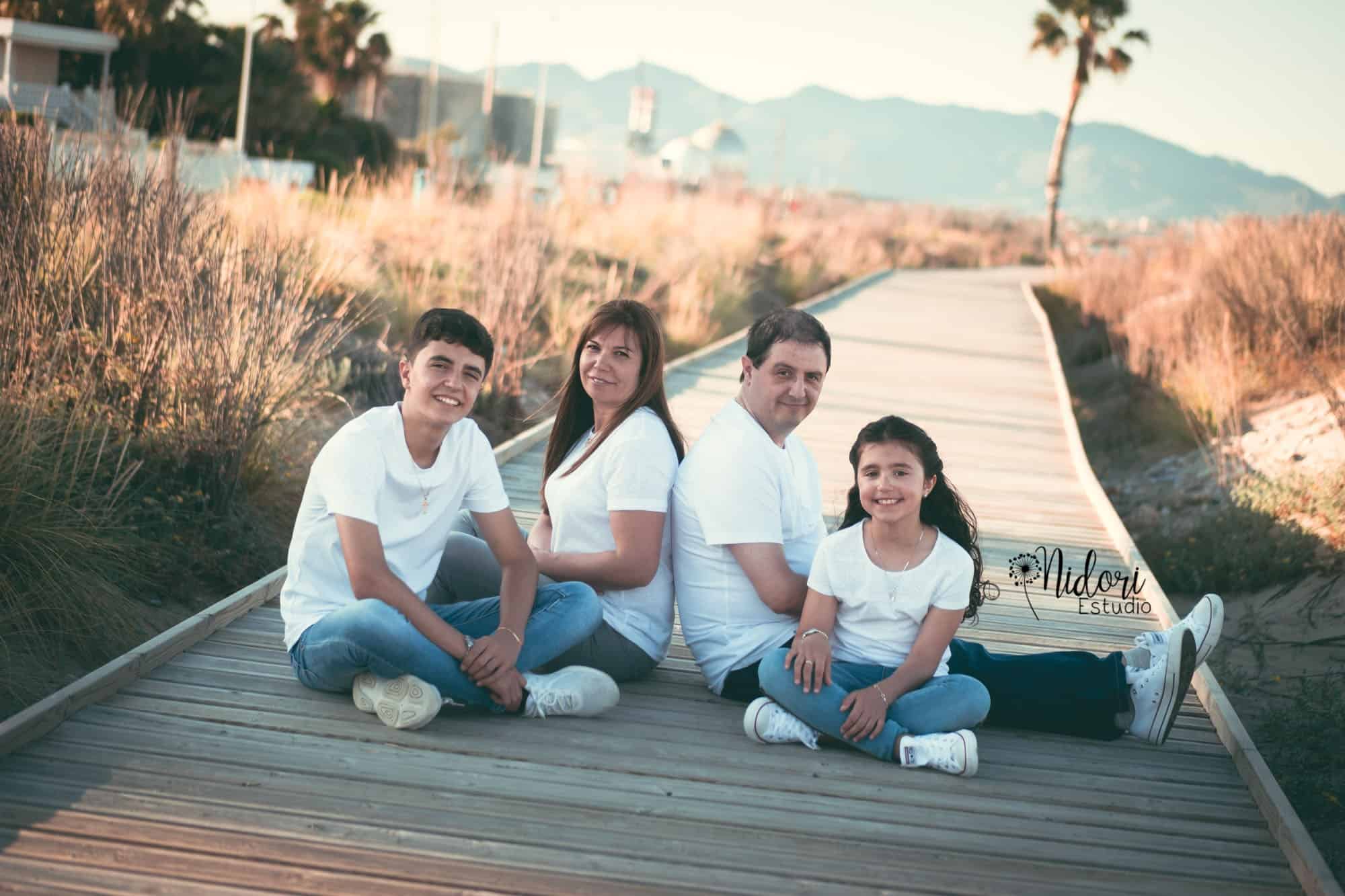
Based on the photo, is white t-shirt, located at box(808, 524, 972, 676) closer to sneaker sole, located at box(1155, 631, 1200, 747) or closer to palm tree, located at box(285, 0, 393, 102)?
sneaker sole, located at box(1155, 631, 1200, 747)

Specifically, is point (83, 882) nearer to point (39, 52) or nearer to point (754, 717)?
point (754, 717)

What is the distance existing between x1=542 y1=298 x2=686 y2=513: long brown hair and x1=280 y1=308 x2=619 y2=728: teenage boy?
12.9 inches

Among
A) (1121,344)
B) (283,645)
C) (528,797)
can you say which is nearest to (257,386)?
(283,645)

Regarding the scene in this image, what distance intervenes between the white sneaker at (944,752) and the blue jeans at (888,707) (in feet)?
0.14

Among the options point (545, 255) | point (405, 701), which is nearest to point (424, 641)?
point (405, 701)

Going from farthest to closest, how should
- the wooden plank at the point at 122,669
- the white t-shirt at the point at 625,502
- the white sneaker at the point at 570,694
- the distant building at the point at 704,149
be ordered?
the distant building at the point at 704,149 < the white t-shirt at the point at 625,502 < the white sneaker at the point at 570,694 < the wooden plank at the point at 122,669

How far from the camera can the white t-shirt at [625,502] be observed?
3.76 m

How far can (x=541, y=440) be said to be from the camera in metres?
8.02

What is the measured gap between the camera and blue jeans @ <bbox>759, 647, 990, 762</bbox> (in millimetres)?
3521

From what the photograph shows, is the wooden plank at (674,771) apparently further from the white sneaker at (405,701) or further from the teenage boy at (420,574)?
the teenage boy at (420,574)

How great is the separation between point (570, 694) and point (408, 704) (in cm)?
45

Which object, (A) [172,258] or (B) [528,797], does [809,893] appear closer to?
(B) [528,797]

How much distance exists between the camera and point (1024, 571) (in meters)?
5.61

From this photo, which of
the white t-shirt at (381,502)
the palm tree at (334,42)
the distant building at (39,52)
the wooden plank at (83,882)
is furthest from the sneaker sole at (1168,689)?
the palm tree at (334,42)
